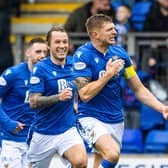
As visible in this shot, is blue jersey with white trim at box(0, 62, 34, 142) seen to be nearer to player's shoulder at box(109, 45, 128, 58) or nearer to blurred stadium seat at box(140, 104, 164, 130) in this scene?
player's shoulder at box(109, 45, 128, 58)

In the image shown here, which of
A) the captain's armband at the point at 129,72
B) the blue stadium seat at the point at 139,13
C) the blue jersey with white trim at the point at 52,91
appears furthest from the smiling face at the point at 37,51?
the blue stadium seat at the point at 139,13

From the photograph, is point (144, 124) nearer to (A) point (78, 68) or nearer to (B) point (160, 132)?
(B) point (160, 132)

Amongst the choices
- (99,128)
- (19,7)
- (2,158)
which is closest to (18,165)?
(2,158)

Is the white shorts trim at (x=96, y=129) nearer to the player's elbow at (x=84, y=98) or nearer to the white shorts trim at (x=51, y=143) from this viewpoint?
the white shorts trim at (x=51, y=143)

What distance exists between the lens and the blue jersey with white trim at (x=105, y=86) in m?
9.52

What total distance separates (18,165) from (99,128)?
135 centimetres

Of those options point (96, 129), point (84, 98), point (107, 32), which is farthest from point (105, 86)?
point (107, 32)

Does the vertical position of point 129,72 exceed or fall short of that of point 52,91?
it exceeds it

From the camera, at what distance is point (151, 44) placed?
13.7 metres

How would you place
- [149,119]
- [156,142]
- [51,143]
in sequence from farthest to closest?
[149,119]
[156,142]
[51,143]

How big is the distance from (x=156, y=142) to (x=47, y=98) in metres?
3.97

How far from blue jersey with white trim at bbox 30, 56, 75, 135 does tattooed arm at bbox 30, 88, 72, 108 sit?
0.25 ft

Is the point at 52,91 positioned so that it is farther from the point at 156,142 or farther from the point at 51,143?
the point at 156,142

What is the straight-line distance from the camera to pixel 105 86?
31.4ft
